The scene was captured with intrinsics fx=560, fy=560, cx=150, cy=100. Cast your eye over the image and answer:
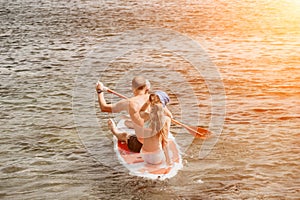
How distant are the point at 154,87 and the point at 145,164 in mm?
9032

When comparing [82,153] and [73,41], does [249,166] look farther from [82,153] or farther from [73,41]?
[73,41]

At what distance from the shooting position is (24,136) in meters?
14.7

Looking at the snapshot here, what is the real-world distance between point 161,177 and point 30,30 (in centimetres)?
2564

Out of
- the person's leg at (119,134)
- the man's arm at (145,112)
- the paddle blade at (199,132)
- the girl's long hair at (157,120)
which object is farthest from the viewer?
the paddle blade at (199,132)

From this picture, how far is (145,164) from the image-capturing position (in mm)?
11492

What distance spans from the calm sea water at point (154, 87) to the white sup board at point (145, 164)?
15 cm

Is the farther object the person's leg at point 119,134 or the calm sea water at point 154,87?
the person's leg at point 119,134

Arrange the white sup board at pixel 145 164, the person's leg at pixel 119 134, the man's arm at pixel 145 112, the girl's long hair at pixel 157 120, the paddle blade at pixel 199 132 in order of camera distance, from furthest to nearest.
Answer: the paddle blade at pixel 199 132 < the person's leg at pixel 119 134 < the man's arm at pixel 145 112 < the white sup board at pixel 145 164 < the girl's long hair at pixel 157 120

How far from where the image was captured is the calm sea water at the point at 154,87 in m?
11.3

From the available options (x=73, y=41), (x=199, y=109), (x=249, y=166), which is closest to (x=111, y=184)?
(x=249, y=166)

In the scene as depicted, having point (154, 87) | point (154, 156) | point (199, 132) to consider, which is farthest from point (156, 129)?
point (154, 87)

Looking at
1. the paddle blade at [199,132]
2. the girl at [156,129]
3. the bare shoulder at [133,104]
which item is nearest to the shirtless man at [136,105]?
the bare shoulder at [133,104]

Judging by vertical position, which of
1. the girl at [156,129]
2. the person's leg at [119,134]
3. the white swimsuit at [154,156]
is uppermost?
the girl at [156,129]

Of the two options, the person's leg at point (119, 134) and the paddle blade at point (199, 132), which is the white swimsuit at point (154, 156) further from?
the paddle blade at point (199, 132)
